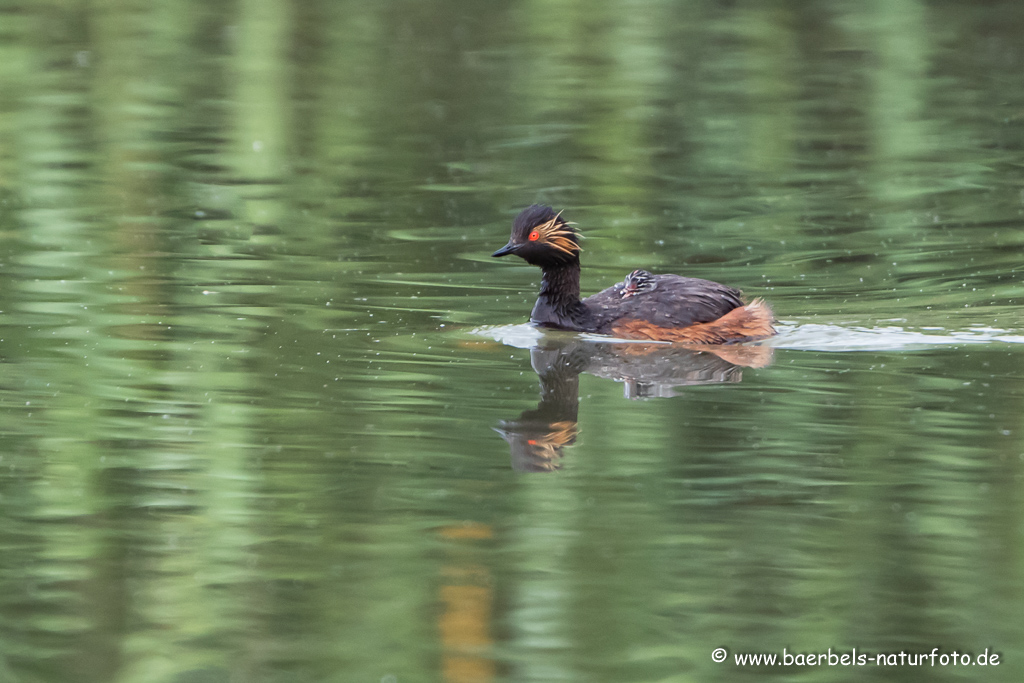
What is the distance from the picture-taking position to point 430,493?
808 cm

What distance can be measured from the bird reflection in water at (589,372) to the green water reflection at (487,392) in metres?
0.05

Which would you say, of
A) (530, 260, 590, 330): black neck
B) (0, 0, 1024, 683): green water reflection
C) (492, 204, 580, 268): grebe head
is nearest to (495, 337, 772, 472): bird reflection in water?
(0, 0, 1024, 683): green water reflection

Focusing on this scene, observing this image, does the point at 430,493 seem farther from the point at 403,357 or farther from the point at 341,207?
the point at 341,207

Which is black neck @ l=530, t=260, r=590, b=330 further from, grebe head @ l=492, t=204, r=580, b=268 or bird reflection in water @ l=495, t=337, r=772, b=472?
bird reflection in water @ l=495, t=337, r=772, b=472

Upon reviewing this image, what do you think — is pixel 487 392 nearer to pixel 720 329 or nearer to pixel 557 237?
pixel 720 329

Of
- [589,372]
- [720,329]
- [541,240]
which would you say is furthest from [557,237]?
[589,372]

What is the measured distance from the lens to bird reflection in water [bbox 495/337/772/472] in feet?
30.2

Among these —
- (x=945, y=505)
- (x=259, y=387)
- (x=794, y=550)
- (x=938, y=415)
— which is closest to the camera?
(x=794, y=550)

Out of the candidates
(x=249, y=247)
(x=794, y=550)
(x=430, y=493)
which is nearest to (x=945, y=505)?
(x=794, y=550)

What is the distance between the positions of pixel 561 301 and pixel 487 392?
269cm

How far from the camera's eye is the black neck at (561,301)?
12.9m

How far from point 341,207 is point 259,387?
7.86m

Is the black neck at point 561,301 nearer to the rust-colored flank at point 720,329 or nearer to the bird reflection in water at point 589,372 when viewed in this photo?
the bird reflection in water at point 589,372

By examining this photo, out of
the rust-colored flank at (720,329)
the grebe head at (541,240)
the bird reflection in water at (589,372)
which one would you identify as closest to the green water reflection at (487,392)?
the bird reflection in water at (589,372)
